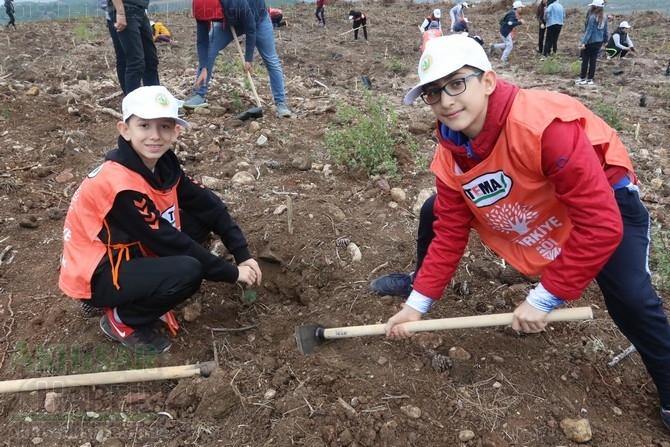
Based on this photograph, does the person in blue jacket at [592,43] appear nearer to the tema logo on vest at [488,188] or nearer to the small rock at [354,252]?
the small rock at [354,252]

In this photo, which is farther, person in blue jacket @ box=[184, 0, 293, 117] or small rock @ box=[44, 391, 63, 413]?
person in blue jacket @ box=[184, 0, 293, 117]

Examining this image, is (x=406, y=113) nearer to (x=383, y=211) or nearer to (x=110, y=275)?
(x=383, y=211)

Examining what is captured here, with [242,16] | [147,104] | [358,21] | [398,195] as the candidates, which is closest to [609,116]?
[398,195]

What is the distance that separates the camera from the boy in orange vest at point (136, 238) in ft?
7.50

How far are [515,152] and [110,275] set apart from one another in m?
1.84

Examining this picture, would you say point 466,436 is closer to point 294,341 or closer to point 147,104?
point 294,341

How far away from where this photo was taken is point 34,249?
338cm

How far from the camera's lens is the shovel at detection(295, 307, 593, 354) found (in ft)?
6.49

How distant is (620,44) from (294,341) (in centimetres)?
1096

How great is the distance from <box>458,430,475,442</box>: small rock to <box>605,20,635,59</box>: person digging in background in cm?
1087

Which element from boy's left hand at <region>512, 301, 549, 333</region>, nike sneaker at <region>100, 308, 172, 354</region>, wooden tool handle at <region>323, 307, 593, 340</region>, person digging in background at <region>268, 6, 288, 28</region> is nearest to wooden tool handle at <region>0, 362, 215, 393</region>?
nike sneaker at <region>100, 308, 172, 354</region>

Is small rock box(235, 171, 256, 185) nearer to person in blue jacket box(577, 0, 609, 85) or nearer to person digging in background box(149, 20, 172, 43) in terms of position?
person in blue jacket box(577, 0, 609, 85)

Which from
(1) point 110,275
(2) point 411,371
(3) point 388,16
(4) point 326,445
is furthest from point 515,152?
(3) point 388,16

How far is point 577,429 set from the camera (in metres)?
2.04
